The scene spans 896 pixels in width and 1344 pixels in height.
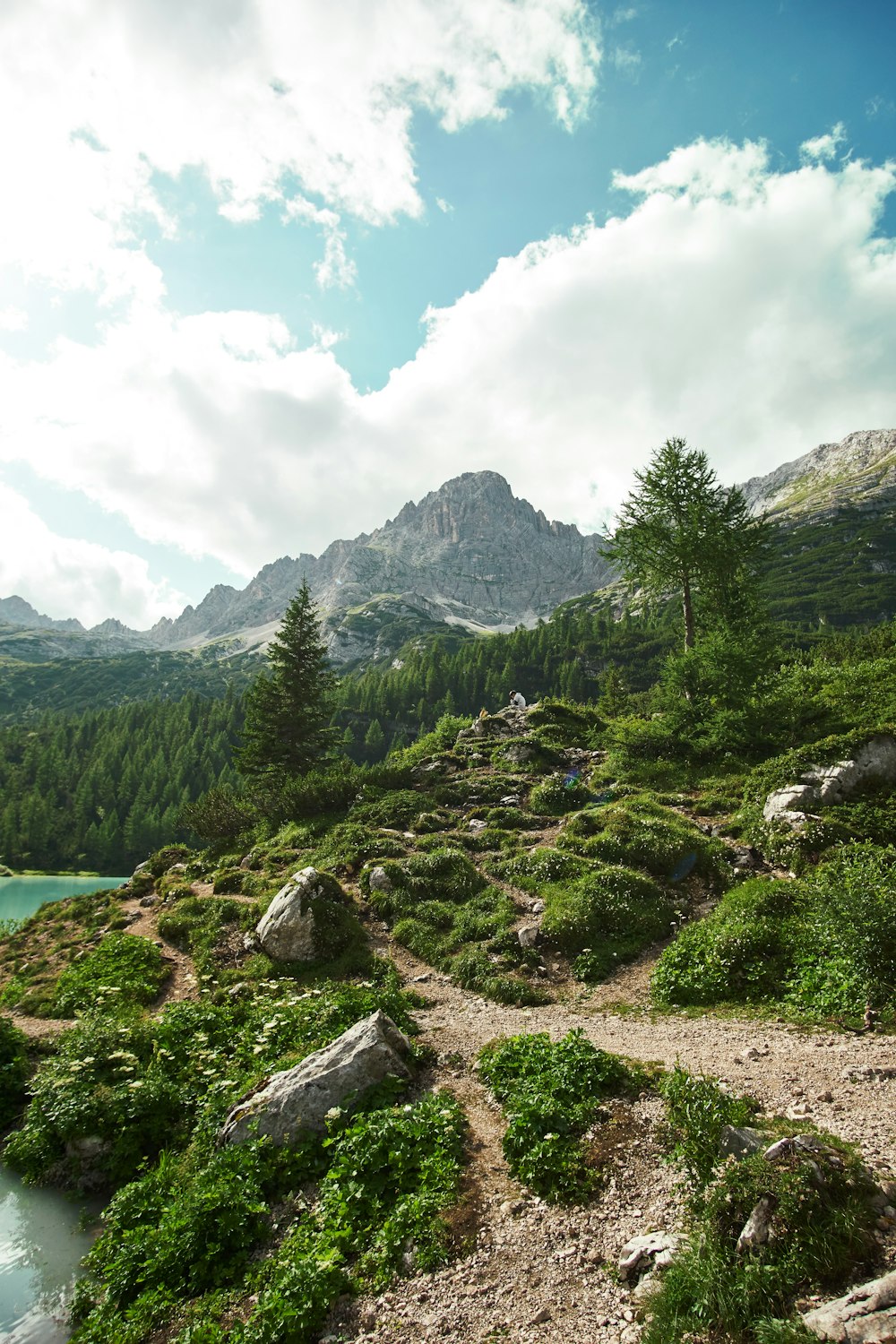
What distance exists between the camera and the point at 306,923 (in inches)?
706

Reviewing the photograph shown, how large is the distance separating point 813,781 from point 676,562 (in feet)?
56.7

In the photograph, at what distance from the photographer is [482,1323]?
614 centimetres

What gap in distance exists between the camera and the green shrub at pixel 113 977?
56.3 feet

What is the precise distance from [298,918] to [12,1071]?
7.13m

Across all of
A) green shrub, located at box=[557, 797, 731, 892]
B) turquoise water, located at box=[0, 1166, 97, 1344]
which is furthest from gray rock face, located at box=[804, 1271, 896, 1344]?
green shrub, located at box=[557, 797, 731, 892]

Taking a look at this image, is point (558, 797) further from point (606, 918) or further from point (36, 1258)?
point (36, 1258)

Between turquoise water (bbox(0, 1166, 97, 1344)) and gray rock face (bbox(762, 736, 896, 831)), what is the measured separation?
18.8 metres

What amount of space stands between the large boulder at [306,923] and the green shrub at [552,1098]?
759 cm

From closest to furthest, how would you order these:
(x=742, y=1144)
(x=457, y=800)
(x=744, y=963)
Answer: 1. (x=742, y=1144)
2. (x=744, y=963)
3. (x=457, y=800)

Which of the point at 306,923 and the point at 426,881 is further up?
the point at 426,881

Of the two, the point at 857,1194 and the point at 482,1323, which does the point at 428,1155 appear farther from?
the point at 857,1194

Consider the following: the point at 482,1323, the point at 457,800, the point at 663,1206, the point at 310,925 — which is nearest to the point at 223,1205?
the point at 482,1323

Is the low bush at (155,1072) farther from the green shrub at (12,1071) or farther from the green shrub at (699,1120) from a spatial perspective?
the green shrub at (699,1120)

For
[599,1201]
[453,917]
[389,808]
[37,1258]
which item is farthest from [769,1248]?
[389,808]
